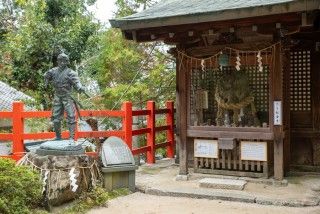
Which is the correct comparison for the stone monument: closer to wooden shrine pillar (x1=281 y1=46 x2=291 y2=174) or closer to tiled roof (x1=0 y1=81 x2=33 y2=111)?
wooden shrine pillar (x1=281 y1=46 x2=291 y2=174)

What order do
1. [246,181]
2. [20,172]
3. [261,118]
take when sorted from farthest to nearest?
[261,118], [246,181], [20,172]

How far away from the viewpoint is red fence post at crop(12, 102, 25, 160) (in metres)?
9.32

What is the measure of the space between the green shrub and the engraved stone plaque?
1.76m

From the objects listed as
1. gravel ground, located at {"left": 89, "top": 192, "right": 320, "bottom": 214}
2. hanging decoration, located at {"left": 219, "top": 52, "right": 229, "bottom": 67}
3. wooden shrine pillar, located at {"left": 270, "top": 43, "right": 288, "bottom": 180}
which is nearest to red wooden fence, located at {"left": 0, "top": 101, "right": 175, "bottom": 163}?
gravel ground, located at {"left": 89, "top": 192, "right": 320, "bottom": 214}

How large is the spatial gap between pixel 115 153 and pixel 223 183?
2.29 meters

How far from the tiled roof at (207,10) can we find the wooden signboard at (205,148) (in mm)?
2725

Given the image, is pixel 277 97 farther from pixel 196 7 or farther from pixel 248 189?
pixel 196 7

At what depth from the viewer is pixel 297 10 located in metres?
7.20

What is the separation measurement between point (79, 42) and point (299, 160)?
8074 millimetres

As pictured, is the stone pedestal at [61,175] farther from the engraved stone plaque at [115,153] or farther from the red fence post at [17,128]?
the red fence post at [17,128]

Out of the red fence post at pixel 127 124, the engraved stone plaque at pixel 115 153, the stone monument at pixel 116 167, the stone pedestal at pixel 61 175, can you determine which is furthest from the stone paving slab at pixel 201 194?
the red fence post at pixel 127 124

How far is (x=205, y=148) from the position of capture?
30.3ft

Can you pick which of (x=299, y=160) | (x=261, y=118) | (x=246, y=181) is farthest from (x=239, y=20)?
(x=299, y=160)

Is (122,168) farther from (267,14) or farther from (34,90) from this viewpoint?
(34,90)
